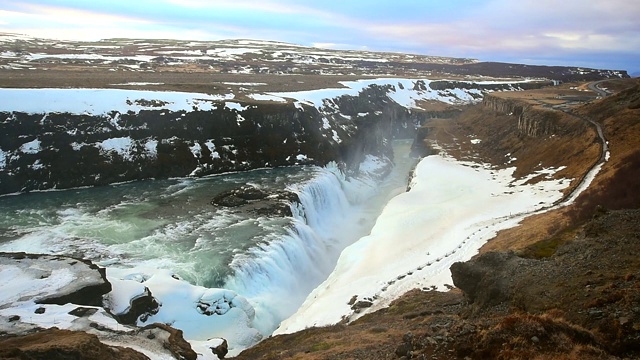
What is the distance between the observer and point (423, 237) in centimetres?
3366

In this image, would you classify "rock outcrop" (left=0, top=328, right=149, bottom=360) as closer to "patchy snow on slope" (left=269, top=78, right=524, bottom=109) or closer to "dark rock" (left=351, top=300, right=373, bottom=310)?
"dark rock" (left=351, top=300, right=373, bottom=310)

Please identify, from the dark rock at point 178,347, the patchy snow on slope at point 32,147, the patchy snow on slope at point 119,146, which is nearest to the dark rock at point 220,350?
the dark rock at point 178,347

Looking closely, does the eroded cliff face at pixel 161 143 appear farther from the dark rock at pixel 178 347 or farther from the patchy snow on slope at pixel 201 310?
the dark rock at pixel 178 347

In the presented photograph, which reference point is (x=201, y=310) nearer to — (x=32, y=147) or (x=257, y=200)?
(x=257, y=200)

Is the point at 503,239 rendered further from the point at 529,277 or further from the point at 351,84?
the point at 351,84

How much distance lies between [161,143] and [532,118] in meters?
48.2

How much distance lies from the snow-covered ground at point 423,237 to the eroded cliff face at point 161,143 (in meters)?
16.1

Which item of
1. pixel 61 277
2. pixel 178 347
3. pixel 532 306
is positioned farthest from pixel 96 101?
pixel 532 306

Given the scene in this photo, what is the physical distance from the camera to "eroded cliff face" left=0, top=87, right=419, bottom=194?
42875mm

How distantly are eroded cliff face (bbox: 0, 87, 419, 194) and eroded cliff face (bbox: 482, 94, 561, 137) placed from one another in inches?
908

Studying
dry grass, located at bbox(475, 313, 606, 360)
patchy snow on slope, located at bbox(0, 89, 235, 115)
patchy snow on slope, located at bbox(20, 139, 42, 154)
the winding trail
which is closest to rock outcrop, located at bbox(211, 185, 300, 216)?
the winding trail

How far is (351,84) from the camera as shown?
90750 mm

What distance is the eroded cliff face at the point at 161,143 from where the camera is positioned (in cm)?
4288

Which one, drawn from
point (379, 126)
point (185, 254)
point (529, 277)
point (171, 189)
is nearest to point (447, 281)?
point (529, 277)
